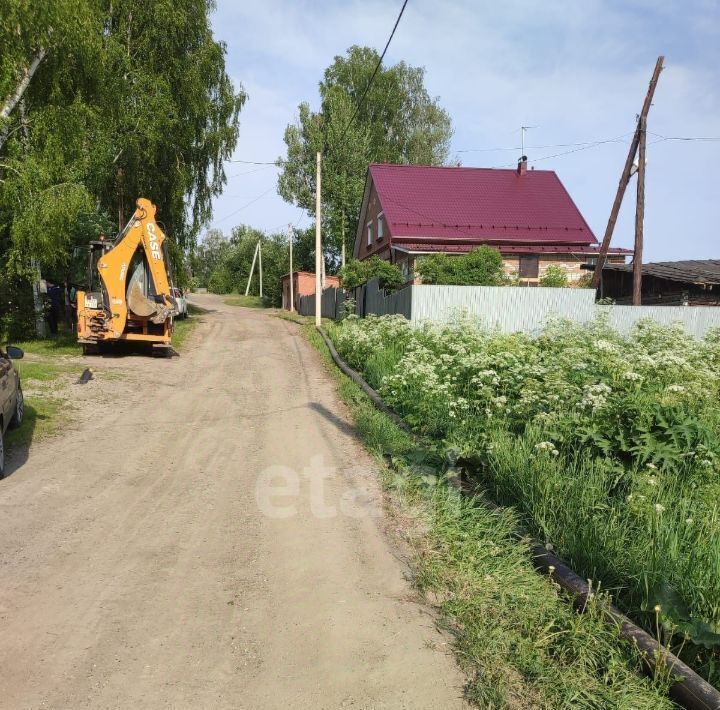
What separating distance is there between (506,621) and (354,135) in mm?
42247

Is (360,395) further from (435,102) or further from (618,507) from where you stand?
(435,102)

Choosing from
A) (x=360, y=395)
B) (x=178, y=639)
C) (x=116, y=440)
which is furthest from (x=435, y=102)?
(x=178, y=639)

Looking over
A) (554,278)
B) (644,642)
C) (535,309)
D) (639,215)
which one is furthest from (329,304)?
(644,642)

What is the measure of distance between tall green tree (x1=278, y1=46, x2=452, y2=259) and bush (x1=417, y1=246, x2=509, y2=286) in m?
21.0

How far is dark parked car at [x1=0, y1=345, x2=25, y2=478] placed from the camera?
22.5 feet

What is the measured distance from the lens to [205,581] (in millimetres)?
4316

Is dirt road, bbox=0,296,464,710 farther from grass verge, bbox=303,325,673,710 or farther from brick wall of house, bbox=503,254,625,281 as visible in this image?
brick wall of house, bbox=503,254,625,281

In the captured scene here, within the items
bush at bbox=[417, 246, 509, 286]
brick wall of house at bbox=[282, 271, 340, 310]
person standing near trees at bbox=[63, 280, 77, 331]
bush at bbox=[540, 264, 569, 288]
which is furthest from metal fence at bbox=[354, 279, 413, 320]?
brick wall of house at bbox=[282, 271, 340, 310]

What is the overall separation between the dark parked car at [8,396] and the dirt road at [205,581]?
46cm

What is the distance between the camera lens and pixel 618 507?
479 cm

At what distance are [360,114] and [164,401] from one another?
131 feet

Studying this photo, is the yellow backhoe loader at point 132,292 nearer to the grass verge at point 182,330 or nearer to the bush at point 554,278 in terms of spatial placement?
the grass verge at point 182,330

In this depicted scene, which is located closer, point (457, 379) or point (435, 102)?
point (457, 379)

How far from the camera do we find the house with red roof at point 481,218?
2748 centimetres
